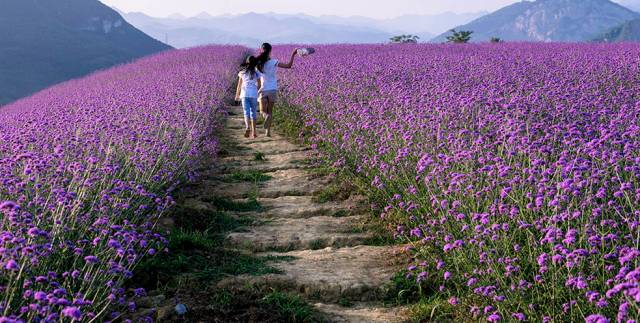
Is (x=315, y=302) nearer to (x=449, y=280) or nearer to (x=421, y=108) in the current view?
(x=449, y=280)

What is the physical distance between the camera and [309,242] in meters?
4.57

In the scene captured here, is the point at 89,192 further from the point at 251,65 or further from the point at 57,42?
the point at 57,42

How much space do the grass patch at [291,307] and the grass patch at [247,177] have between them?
2.99m

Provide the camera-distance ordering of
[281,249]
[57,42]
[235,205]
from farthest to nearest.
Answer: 1. [57,42]
2. [235,205]
3. [281,249]

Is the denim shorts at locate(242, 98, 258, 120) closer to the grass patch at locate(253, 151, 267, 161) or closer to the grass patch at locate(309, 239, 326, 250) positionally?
the grass patch at locate(253, 151, 267, 161)

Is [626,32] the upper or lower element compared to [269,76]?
upper

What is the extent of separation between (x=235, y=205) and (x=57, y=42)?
166ft

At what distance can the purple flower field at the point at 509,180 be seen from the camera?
2752 mm

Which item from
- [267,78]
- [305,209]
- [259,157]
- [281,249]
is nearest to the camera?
[281,249]

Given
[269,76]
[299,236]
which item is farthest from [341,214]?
[269,76]

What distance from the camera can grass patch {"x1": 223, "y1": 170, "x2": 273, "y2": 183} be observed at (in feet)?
21.3

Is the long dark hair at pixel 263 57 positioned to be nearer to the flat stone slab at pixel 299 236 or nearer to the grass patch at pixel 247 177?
the grass patch at pixel 247 177

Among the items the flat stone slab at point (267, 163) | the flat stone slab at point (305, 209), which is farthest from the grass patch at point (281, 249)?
the flat stone slab at point (267, 163)

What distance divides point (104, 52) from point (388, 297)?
2097 inches
